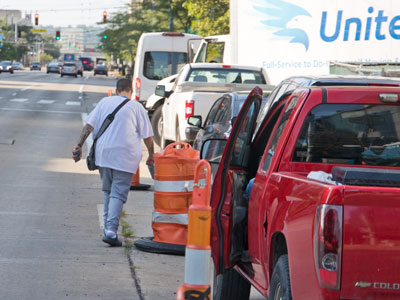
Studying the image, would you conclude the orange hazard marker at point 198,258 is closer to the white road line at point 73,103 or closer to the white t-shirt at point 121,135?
the white t-shirt at point 121,135

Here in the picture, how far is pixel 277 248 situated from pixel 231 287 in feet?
4.57

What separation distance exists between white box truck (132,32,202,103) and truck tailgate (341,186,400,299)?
77.9ft

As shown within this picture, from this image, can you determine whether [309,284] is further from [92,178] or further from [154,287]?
[92,178]

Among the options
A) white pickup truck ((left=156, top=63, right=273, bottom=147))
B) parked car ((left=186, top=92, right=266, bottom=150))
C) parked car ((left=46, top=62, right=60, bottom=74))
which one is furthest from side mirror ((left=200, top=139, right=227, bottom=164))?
parked car ((left=46, top=62, right=60, bottom=74))

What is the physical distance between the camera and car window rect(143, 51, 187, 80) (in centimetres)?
2820

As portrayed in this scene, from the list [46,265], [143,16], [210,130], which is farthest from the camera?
[143,16]

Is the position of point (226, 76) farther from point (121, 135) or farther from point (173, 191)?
point (173, 191)

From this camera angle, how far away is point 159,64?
28516 millimetres

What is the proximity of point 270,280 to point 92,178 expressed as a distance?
9866 mm

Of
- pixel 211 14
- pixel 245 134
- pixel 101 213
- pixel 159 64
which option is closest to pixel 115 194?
pixel 101 213

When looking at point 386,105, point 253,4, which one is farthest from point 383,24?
point 386,105

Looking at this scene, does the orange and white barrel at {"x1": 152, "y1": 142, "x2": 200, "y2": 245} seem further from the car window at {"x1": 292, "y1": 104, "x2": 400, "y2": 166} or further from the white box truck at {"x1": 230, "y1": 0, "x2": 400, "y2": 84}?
the white box truck at {"x1": 230, "y1": 0, "x2": 400, "y2": 84}

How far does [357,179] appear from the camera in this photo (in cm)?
455

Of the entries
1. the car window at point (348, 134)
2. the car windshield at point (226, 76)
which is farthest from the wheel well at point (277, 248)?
the car windshield at point (226, 76)
